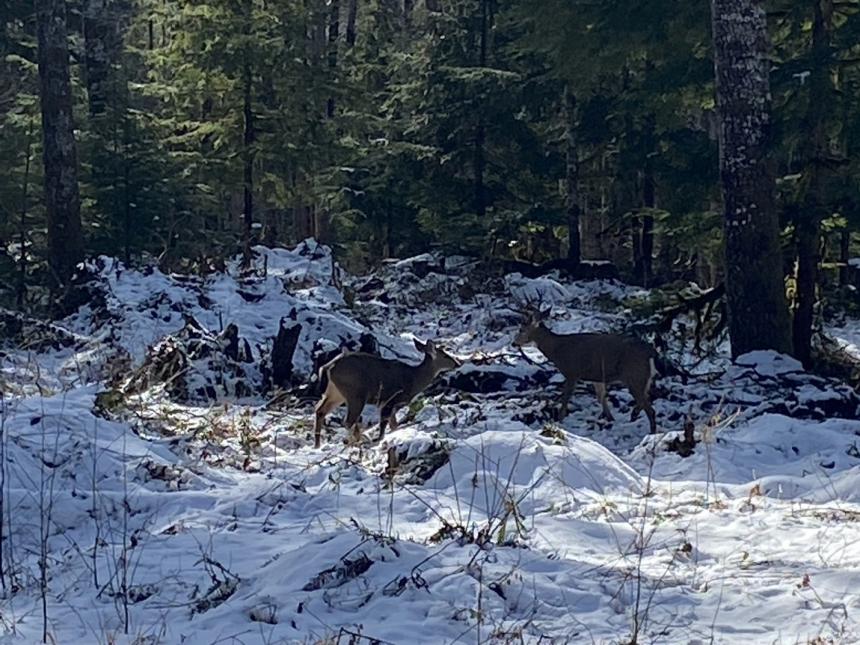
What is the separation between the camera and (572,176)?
70.1 feet

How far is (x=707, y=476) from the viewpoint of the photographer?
287 inches

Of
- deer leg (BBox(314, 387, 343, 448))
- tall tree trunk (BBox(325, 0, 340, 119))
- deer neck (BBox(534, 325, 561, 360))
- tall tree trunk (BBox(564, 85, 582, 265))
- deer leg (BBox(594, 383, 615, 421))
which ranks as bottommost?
deer leg (BBox(594, 383, 615, 421))

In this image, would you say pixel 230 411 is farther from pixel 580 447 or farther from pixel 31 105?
pixel 31 105

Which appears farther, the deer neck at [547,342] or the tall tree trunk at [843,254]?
the tall tree trunk at [843,254]

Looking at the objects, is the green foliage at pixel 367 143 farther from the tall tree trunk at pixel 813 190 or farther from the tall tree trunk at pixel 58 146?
the tall tree trunk at pixel 813 190

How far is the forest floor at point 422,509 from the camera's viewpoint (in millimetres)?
4531

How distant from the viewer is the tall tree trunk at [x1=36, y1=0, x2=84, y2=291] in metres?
14.8

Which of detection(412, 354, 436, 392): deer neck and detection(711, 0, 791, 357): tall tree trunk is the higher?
detection(711, 0, 791, 357): tall tree trunk

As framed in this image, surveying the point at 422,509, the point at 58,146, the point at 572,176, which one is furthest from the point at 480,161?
the point at 422,509

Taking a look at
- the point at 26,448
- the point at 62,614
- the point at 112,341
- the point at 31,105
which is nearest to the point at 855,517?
the point at 62,614

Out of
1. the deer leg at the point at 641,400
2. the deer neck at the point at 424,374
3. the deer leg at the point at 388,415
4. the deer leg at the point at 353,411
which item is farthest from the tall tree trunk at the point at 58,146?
the deer leg at the point at 641,400

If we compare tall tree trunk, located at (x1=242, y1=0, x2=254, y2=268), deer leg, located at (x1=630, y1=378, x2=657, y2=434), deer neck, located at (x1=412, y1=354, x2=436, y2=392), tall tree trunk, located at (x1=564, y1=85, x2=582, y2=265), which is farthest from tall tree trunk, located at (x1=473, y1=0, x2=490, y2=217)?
deer leg, located at (x1=630, y1=378, x2=657, y2=434)

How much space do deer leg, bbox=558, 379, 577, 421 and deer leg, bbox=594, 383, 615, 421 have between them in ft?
0.77

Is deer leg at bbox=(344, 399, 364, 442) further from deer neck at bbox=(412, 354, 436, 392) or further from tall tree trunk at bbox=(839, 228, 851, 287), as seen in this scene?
tall tree trunk at bbox=(839, 228, 851, 287)
